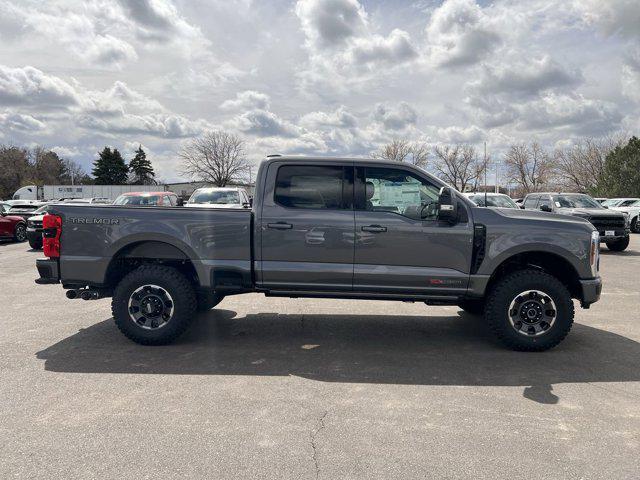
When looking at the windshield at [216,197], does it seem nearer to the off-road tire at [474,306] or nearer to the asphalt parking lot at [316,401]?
the asphalt parking lot at [316,401]

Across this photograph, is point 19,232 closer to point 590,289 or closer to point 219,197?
point 219,197

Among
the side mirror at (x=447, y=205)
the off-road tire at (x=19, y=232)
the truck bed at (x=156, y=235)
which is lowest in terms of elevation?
the off-road tire at (x=19, y=232)

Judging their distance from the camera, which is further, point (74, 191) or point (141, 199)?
point (74, 191)

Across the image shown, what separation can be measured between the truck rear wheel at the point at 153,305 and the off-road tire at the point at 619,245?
14.3 metres

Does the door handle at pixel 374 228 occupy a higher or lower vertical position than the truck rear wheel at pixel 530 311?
higher

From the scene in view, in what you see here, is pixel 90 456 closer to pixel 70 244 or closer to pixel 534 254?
pixel 70 244

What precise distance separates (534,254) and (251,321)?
3.64 m

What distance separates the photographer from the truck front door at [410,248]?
493 cm

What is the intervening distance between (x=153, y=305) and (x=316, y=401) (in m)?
2.36

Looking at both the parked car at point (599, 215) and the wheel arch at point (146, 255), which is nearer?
the wheel arch at point (146, 255)

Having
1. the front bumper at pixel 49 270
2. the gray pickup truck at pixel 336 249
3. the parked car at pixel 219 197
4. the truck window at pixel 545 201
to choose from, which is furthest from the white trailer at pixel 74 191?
the gray pickup truck at pixel 336 249

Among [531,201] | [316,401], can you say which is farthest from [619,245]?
[316,401]

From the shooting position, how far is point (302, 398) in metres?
3.81

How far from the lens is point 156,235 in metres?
5.05
